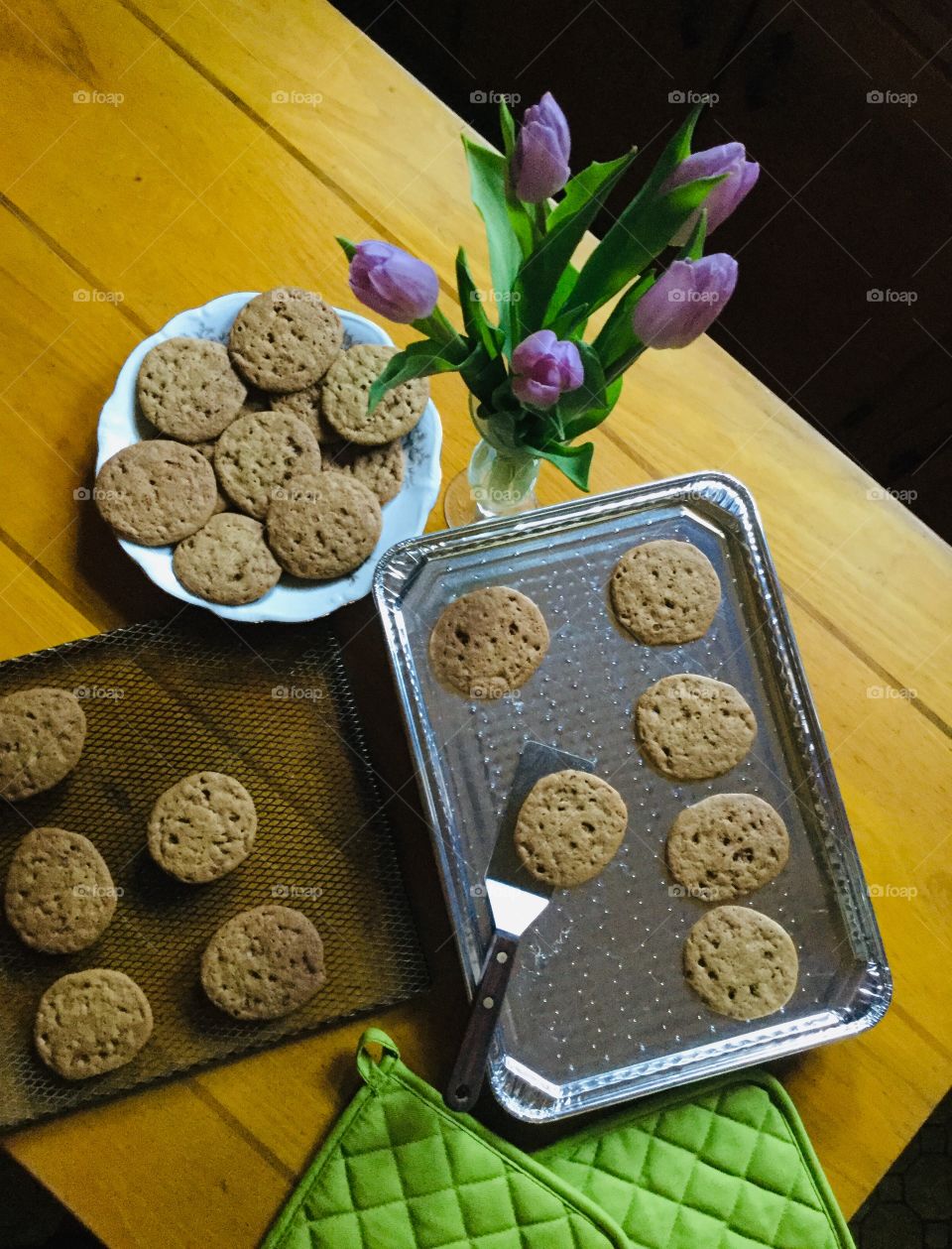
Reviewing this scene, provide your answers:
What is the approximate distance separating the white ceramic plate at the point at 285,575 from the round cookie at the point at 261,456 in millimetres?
74

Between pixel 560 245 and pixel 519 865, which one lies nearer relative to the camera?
pixel 560 245

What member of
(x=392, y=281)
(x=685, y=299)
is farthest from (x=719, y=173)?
(x=392, y=281)

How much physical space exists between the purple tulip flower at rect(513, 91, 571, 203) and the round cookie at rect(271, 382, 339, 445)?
361mm

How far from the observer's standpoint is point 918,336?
1.48m

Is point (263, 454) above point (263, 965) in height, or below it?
above

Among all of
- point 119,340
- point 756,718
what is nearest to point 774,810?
point 756,718

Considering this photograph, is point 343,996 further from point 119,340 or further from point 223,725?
point 119,340

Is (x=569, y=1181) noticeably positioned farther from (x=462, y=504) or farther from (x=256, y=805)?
(x=462, y=504)

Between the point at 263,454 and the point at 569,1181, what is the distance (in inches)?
27.4

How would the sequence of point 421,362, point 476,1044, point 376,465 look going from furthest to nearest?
point 376,465
point 476,1044
point 421,362

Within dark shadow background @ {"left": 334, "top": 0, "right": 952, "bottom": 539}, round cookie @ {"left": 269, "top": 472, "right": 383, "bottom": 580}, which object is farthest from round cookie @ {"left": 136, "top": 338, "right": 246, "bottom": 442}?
dark shadow background @ {"left": 334, "top": 0, "right": 952, "bottom": 539}

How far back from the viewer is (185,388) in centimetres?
96

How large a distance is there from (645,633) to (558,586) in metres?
0.09

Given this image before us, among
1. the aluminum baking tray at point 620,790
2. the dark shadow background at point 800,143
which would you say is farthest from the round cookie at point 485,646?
the dark shadow background at point 800,143
